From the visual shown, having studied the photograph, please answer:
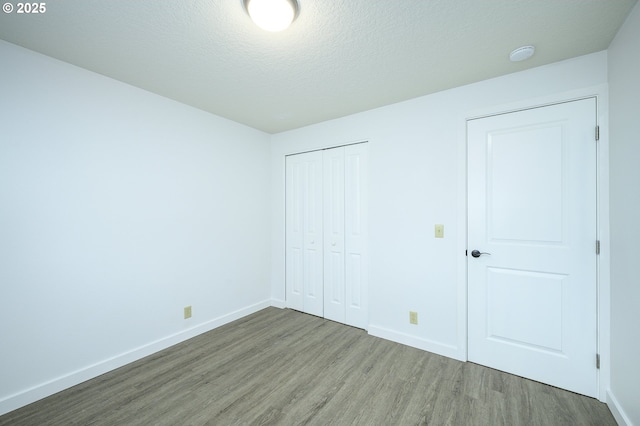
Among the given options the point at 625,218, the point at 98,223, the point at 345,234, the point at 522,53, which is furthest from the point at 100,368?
the point at 522,53

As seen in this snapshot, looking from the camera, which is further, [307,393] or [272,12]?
[307,393]

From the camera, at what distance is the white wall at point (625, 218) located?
1.45 m

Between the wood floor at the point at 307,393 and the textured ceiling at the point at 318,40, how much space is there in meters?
2.50

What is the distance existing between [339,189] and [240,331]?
6.67 ft

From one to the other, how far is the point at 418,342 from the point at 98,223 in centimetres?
312

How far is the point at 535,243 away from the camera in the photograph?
207cm

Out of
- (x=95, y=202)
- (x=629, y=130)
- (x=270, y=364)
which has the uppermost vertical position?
(x=629, y=130)

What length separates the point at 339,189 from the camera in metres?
3.21

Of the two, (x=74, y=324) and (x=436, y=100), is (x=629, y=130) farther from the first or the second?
(x=74, y=324)

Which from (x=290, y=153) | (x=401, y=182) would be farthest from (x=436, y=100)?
(x=290, y=153)

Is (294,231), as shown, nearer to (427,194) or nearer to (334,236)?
(334,236)

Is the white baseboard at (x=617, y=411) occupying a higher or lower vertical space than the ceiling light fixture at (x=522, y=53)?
lower

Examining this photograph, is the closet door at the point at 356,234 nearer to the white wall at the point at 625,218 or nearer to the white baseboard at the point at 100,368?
the white baseboard at the point at 100,368

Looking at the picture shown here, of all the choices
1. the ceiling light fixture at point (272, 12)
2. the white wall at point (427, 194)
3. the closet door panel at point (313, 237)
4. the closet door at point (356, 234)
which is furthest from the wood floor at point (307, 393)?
→ the ceiling light fixture at point (272, 12)
